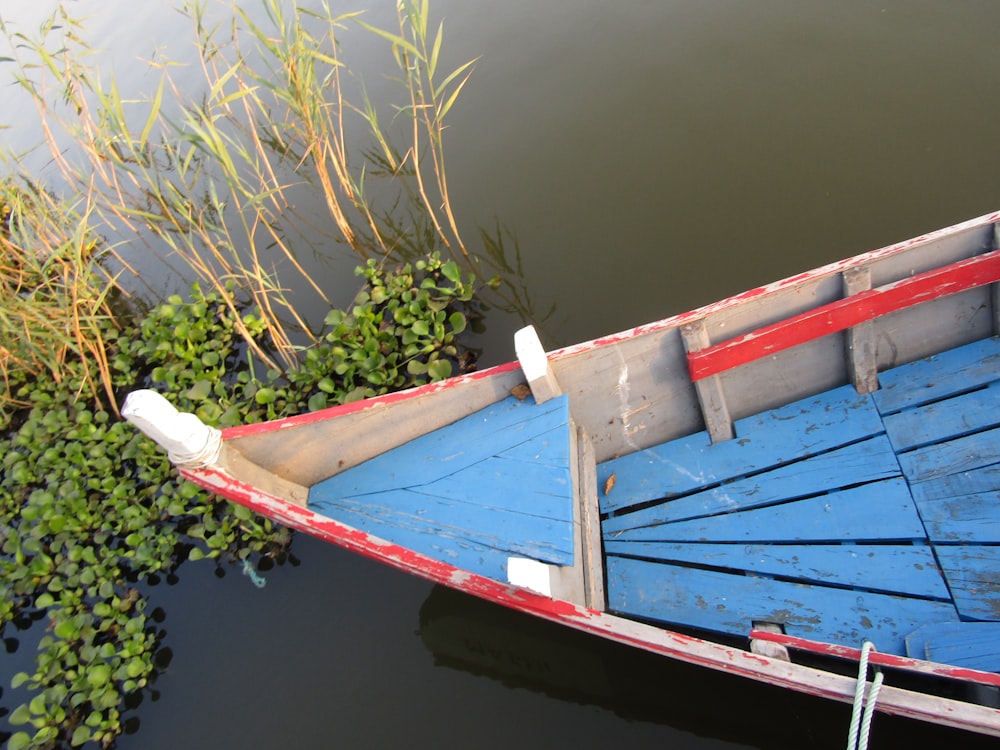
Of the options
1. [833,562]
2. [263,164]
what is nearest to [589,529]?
[833,562]

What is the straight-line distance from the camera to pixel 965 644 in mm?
2289

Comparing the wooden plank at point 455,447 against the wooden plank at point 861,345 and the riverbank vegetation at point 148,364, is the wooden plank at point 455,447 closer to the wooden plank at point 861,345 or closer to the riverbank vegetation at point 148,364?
the riverbank vegetation at point 148,364

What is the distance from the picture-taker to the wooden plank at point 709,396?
277 cm

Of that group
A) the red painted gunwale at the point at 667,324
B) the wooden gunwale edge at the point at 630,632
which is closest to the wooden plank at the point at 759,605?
the wooden gunwale edge at the point at 630,632

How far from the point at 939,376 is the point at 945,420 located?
236mm

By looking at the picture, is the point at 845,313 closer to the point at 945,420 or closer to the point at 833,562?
the point at 945,420

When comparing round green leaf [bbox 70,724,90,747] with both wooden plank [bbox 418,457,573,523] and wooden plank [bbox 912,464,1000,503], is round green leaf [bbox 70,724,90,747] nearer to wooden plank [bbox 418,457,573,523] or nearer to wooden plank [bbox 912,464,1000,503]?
wooden plank [bbox 418,457,573,523]

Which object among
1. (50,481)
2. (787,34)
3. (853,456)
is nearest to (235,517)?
(50,481)

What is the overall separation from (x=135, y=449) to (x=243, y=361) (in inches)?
38.3

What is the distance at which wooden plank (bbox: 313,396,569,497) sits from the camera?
2.76 meters

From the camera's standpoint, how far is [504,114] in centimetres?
581

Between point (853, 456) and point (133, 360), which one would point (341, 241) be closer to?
point (133, 360)

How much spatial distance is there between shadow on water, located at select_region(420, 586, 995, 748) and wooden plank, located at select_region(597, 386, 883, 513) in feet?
2.39

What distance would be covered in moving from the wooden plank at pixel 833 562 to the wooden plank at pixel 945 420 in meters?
0.52
